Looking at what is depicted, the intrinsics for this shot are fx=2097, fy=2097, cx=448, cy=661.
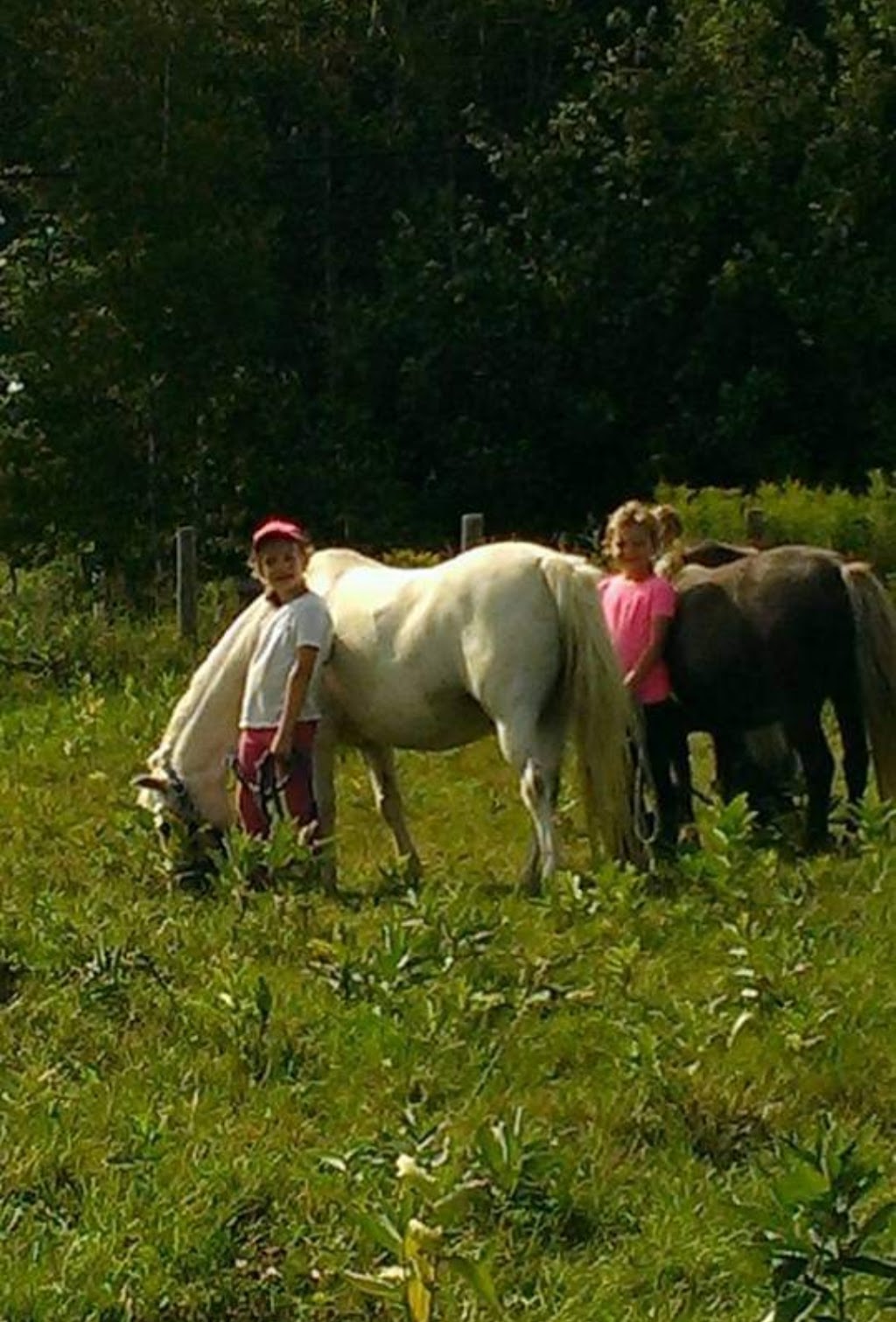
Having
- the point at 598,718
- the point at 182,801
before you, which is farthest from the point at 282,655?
the point at 598,718

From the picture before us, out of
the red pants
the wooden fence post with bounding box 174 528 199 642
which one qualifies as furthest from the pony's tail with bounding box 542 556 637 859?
the wooden fence post with bounding box 174 528 199 642

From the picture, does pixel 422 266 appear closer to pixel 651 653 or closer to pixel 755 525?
pixel 755 525

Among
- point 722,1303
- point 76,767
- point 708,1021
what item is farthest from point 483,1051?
point 76,767

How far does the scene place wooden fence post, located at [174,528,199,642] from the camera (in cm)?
1377

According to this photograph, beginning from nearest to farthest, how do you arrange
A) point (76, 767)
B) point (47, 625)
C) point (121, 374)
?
point (76, 767)
point (47, 625)
point (121, 374)

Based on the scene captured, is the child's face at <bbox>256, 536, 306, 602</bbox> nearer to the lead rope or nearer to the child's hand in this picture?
the child's hand

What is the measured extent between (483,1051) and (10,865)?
11.6 feet

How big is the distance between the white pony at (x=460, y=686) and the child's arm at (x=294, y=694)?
40 cm

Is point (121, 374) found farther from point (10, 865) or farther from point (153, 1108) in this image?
point (153, 1108)

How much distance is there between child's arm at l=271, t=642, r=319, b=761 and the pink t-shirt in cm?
120

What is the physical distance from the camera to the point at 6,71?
26438mm

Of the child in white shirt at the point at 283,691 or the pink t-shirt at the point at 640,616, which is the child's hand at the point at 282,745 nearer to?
the child in white shirt at the point at 283,691

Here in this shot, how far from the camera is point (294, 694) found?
7348 millimetres

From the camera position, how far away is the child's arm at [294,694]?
7.34 metres
